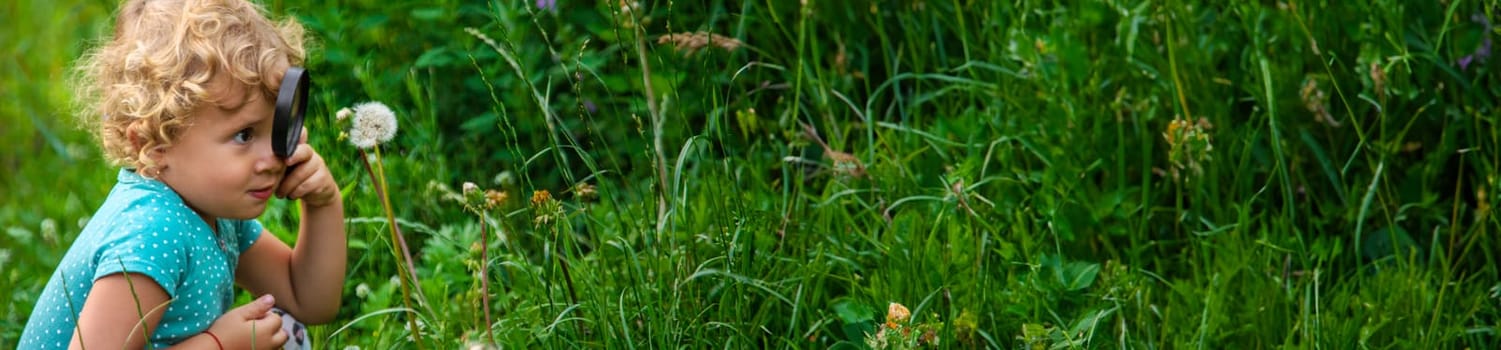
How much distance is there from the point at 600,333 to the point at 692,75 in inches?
54.0

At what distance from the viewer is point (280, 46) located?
228 centimetres

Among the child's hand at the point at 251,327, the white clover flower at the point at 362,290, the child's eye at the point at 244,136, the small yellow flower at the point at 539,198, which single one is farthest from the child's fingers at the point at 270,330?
the white clover flower at the point at 362,290

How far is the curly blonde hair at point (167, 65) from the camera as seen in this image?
2133 mm

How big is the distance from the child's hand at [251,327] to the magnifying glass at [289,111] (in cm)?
24

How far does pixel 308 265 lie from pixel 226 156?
37 cm

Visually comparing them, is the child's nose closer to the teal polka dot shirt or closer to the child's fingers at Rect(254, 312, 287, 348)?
the teal polka dot shirt

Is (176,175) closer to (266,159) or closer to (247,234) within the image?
(266,159)

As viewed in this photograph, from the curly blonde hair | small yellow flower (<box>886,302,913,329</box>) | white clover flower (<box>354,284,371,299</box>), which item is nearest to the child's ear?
the curly blonde hair

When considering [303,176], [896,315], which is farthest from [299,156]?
[896,315]

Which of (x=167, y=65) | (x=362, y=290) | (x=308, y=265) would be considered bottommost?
(x=362, y=290)

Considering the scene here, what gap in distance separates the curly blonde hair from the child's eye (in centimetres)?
6

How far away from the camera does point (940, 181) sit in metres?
3.09

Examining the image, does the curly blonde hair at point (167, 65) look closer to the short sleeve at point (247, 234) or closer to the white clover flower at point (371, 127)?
the white clover flower at point (371, 127)

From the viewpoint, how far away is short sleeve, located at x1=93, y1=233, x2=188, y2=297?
2.09 metres
